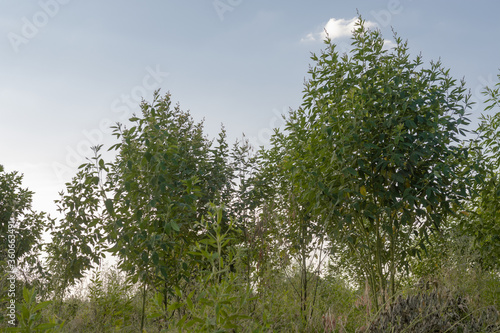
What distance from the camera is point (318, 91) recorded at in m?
4.89

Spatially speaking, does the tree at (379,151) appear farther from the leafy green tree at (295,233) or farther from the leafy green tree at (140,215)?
the leafy green tree at (140,215)

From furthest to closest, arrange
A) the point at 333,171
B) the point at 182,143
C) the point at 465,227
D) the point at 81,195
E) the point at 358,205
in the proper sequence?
the point at 465,227 → the point at 182,143 → the point at 81,195 → the point at 333,171 → the point at 358,205

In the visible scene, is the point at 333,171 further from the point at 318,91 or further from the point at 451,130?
the point at 451,130

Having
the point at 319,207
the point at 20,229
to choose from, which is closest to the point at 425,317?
the point at 319,207

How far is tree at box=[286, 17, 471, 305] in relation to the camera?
4363 mm

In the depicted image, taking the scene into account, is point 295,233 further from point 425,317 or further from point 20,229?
point 20,229

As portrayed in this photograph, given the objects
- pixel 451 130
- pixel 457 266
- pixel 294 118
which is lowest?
pixel 457 266

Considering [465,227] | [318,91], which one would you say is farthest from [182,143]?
Answer: [465,227]

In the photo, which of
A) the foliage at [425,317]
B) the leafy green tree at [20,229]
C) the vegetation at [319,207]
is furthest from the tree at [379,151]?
the leafy green tree at [20,229]

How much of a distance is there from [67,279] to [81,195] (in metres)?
0.93

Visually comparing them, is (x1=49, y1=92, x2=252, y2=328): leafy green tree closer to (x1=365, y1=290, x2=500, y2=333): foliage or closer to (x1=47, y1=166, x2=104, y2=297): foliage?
(x1=47, y1=166, x2=104, y2=297): foliage

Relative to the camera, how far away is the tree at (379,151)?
4.36m

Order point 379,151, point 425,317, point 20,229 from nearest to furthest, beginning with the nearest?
point 425,317 → point 379,151 → point 20,229

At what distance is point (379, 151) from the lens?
14.8 ft
